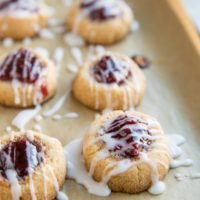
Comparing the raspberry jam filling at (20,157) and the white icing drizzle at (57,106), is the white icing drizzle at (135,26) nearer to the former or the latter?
the white icing drizzle at (57,106)

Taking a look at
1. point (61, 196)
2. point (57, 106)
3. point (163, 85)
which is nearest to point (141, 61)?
point (163, 85)

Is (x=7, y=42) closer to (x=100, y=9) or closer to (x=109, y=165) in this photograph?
(x=100, y=9)

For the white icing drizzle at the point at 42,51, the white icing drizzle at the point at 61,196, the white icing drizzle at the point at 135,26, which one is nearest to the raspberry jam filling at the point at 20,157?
the white icing drizzle at the point at 61,196

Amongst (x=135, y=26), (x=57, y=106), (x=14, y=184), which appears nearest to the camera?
(x=14, y=184)

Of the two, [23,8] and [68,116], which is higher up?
[23,8]

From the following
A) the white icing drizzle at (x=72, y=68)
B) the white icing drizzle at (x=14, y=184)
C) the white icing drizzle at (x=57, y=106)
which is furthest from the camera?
the white icing drizzle at (x=72, y=68)

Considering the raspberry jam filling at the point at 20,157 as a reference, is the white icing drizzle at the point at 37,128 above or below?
below

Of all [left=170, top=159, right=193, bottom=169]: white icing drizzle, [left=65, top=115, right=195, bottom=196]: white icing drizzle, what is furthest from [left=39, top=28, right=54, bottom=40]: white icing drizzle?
[left=170, top=159, right=193, bottom=169]: white icing drizzle
